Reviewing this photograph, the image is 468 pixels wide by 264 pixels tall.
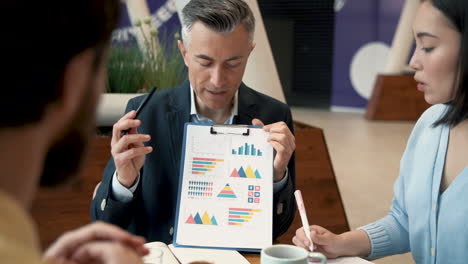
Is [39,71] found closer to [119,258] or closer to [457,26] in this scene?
[119,258]

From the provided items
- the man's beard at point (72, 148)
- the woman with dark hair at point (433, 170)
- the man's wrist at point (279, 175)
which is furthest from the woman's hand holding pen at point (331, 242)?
the man's beard at point (72, 148)

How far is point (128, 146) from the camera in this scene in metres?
1.67

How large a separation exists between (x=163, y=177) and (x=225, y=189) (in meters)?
0.38

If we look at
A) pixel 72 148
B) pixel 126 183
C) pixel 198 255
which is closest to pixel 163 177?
pixel 126 183

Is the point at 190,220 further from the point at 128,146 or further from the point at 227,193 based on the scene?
the point at 128,146

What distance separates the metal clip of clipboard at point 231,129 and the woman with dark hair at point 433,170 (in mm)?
301

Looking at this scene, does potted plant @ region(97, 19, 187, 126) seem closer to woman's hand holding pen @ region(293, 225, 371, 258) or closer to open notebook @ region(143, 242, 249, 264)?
open notebook @ region(143, 242, 249, 264)

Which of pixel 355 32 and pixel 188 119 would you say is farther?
pixel 355 32

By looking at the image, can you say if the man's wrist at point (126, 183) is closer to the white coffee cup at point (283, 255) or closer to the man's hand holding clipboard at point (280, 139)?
the man's hand holding clipboard at point (280, 139)

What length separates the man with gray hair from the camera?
1760 mm

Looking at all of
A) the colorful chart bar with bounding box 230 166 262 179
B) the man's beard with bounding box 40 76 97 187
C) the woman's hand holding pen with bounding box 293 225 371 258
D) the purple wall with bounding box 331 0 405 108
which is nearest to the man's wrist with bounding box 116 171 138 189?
the colorful chart bar with bounding box 230 166 262 179

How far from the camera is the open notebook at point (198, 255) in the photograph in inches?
Result: 56.9

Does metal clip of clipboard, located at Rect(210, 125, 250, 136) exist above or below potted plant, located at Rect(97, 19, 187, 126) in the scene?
above

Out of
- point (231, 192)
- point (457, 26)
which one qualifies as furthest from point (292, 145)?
point (457, 26)
